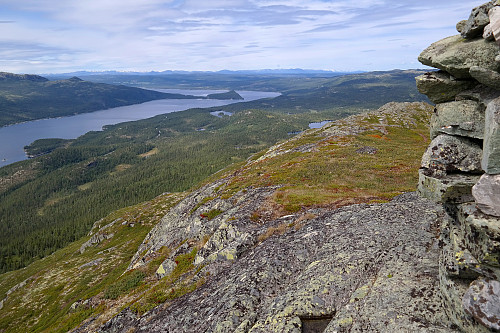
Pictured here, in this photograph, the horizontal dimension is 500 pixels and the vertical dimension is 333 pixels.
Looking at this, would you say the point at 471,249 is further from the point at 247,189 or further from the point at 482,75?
the point at 247,189

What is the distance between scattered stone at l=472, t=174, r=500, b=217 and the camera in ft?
38.6

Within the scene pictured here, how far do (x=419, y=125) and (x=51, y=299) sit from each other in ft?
613

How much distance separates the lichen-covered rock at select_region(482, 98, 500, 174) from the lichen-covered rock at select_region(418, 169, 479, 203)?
1415mm

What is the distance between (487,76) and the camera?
42.3 ft

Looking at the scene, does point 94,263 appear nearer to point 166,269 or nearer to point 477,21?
point 166,269

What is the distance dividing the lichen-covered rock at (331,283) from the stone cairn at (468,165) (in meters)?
2.44

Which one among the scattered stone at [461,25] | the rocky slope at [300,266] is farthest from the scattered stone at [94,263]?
the scattered stone at [461,25]

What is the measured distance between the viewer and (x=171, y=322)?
23.1 meters

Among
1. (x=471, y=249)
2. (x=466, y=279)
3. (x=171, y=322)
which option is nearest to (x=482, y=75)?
(x=471, y=249)

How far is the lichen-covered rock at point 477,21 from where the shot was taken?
525 inches

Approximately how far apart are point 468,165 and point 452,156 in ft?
2.79

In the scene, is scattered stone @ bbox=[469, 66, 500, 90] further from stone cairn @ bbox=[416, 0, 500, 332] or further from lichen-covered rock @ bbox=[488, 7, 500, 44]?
lichen-covered rock @ bbox=[488, 7, 500, 44]

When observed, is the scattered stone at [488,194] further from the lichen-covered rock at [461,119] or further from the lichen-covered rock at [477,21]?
the lichen-covered rock at [477,21]

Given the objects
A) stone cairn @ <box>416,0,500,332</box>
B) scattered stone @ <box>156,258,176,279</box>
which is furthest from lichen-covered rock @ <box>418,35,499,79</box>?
scattered stone @ <box>156,258,176,279</box>
